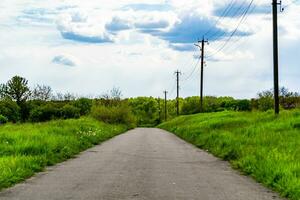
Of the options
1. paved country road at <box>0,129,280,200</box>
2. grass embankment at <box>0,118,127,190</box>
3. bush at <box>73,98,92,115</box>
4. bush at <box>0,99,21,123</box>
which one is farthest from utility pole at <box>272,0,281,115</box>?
bush at <box>73,98,92,115</box>

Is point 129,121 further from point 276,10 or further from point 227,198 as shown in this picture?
point 227,198

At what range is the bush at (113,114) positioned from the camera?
222 feet

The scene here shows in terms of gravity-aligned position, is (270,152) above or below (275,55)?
below

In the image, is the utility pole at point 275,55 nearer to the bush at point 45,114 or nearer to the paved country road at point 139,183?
the paved country road at point 139,183

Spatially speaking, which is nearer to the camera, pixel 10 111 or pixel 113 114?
pixel 113 114

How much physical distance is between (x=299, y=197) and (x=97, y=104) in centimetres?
6333

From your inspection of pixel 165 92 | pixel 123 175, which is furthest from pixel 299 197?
pixel 165 92

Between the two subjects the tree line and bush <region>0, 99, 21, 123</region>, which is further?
bush <region>0, 99, 21, 123</region>

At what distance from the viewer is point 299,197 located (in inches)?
388

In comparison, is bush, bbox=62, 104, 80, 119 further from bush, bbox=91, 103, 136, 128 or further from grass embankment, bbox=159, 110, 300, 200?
grass embankment, bbox=159, 110, 300, 200

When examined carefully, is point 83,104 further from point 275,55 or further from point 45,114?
point 275,55

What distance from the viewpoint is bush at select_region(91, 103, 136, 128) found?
222 feet

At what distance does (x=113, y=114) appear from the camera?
6975 cm

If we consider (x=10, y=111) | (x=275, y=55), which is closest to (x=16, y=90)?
(x=10, y=111)
